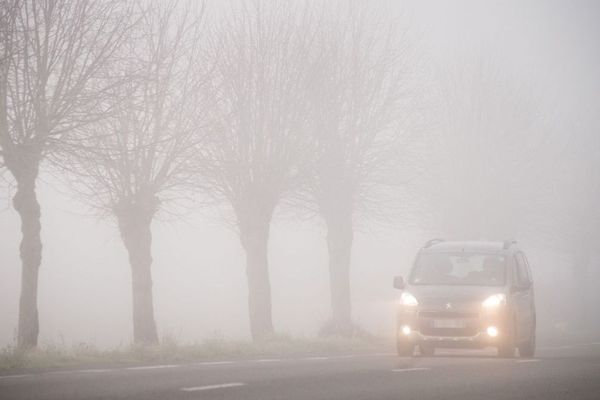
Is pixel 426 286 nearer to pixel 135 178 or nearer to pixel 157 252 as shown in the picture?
pixel 135 178

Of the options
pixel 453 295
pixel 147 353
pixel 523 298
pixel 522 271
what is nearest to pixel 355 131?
pixel 522 271

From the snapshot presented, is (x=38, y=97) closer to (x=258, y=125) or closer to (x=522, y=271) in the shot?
(x=258, y=125)

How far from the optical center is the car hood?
63.1 feet

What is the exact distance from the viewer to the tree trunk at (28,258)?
68.3 feet

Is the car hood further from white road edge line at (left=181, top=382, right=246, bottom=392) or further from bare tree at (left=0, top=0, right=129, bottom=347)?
bare tree at (left=0, top=0, right=129, bottom=347)

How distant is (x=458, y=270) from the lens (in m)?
21.3

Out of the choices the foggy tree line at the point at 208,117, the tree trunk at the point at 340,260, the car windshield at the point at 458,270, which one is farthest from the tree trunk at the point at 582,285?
the car windshield at the point at 458,270

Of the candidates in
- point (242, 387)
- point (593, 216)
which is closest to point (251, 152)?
point (242, 387)

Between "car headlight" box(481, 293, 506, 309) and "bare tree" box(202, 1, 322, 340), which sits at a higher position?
"bare tree" box(202, 1, 322, 340)

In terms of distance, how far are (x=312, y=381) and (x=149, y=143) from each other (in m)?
11.5

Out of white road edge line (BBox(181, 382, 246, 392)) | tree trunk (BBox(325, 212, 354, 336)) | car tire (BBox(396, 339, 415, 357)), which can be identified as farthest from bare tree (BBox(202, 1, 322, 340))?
white road edge line (BBox(181, 382, 246, 392))

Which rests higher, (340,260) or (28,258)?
(340,260)

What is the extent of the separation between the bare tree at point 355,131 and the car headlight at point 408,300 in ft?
38.4

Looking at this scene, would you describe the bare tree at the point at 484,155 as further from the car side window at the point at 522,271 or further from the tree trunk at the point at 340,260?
the car side window at the point at 522,271
